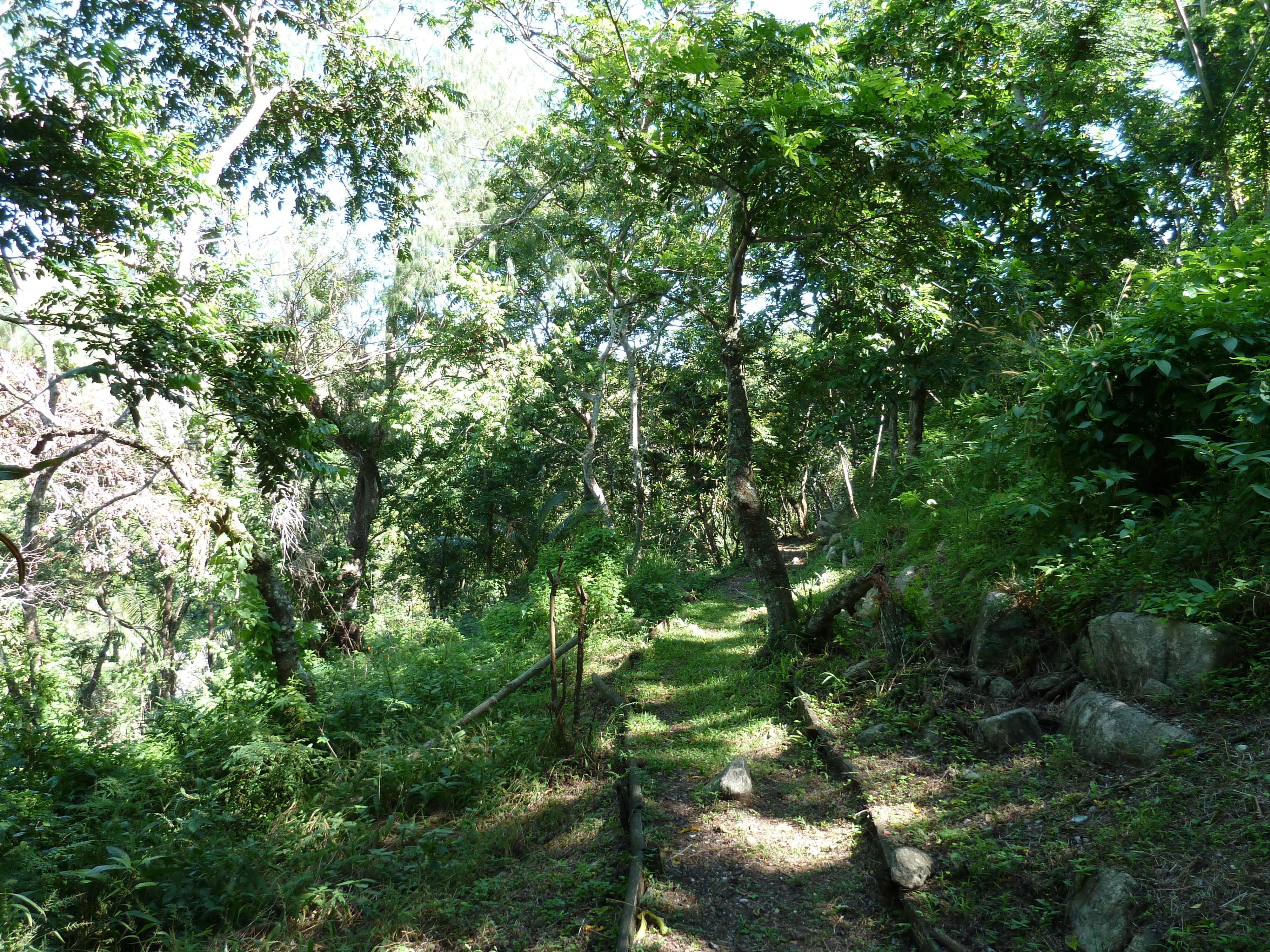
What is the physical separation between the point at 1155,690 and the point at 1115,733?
0.33 meters

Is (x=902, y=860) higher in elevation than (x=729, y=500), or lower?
lower

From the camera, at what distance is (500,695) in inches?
259

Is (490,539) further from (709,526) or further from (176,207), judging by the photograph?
(176,207)

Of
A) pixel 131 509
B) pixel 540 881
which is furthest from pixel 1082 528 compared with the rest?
pixel 131 509

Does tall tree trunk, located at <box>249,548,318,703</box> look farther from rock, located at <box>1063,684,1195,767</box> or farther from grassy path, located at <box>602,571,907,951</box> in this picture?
rock, located at <box>1063,684,1195,767</box>

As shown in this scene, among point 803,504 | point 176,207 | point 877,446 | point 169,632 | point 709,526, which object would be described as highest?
point 176,207

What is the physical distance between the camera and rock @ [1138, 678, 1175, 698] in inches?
148

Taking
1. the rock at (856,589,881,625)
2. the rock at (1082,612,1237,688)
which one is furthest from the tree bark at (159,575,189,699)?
the rock at (1082,612,1237,688)

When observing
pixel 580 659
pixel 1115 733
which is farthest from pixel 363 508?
pixel 1115 733

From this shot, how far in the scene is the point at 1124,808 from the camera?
3.33 metres

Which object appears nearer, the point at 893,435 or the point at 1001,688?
the point at 1001,688

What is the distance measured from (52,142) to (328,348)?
11.4 metres

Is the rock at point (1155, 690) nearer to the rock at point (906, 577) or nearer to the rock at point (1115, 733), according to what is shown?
the rock at point (1115, 733)

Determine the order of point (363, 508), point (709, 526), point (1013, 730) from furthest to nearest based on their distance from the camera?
point (709, 526) < point (363, 508) < point (1013, 730)
